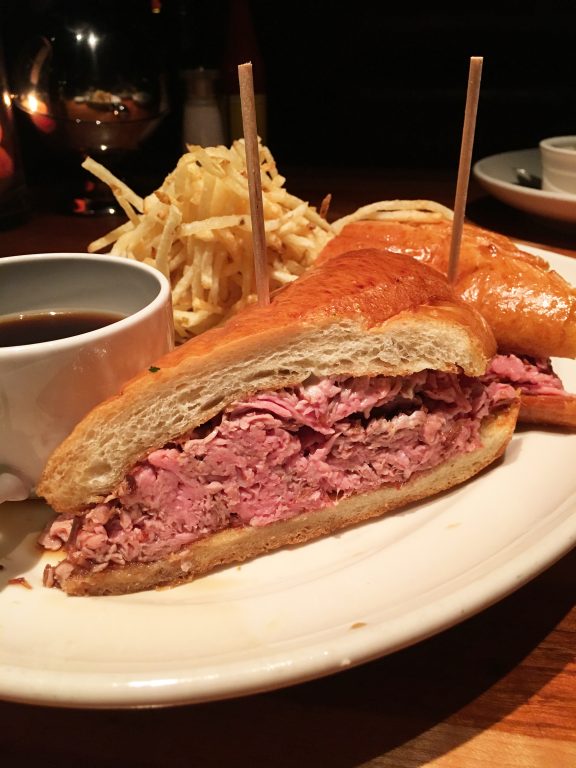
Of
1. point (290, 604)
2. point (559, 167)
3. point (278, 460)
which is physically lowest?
point (290, 604)

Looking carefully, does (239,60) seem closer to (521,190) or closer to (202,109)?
(202,109)

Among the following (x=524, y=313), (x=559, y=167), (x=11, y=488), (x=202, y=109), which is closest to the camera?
(x=11, y=488)

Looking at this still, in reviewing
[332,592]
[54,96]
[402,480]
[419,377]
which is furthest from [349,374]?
[54,96]

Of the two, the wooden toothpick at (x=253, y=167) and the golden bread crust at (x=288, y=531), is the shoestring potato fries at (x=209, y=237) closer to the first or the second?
the wooden toothpick at (x=253, y=167)

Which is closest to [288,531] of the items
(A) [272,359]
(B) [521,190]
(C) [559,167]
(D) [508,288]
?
(A) [272,359]

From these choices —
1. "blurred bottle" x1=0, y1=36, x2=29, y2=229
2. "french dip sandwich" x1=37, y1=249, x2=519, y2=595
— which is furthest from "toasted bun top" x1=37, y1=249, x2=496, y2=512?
"blurred bottle" x1=0, y1=36, x2=29, y2=229

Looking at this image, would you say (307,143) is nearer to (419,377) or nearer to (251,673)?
(419,377)
